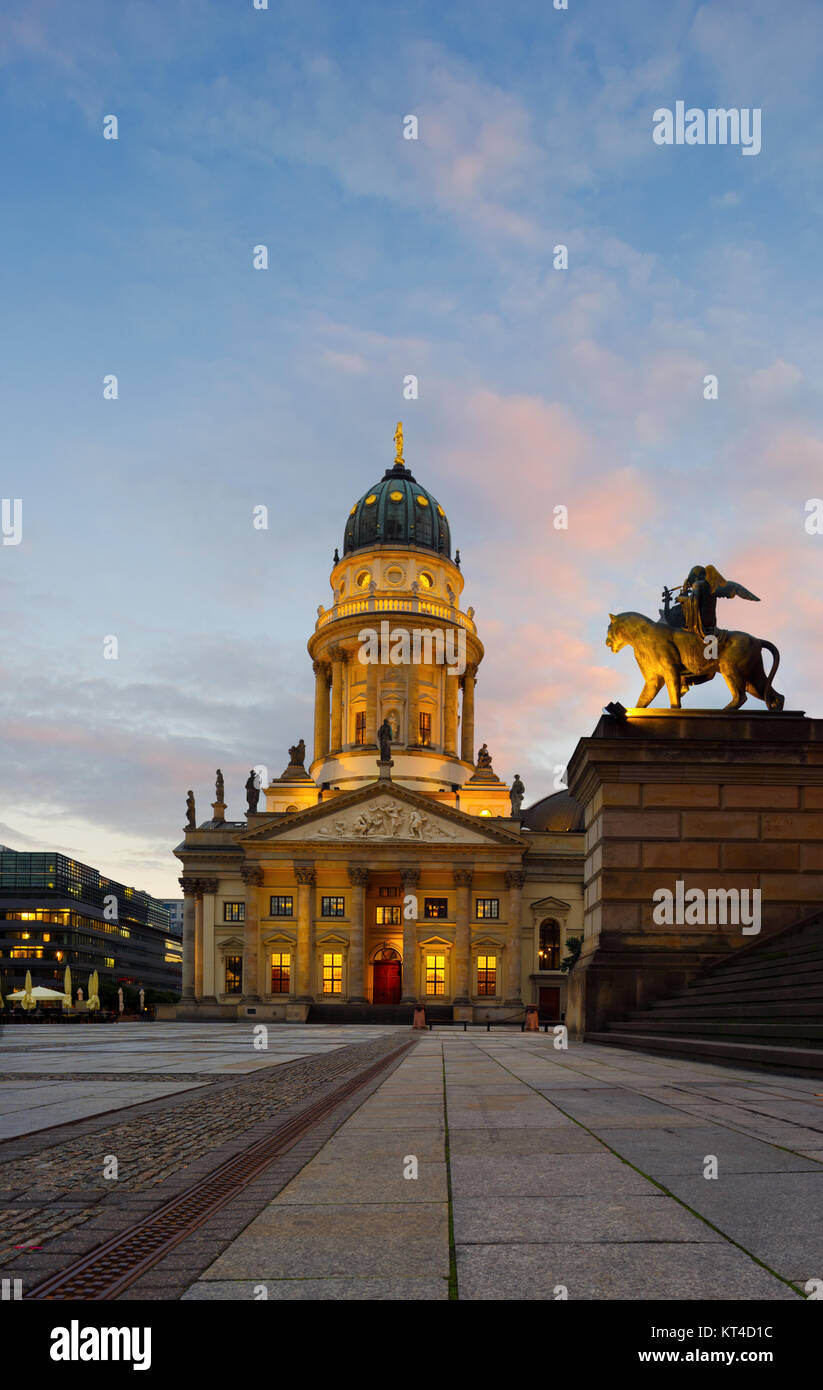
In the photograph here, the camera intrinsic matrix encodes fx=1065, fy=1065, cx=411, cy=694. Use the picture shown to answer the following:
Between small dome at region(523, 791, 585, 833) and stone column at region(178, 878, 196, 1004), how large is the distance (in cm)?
3145

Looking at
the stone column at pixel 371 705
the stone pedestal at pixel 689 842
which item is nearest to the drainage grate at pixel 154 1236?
the stone pedestal at pixel 689 842

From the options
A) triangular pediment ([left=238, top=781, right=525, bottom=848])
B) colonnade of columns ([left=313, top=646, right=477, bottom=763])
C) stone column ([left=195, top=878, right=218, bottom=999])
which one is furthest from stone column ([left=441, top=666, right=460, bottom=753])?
stone column ([left=195, top=878, right=218, bottom=999])

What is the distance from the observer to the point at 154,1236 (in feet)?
15.1

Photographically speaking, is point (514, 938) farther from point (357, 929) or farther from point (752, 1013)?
point (752, 1013)

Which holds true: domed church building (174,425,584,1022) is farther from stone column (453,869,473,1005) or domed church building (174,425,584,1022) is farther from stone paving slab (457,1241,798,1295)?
stone paving slab (457,1241,798,1295)

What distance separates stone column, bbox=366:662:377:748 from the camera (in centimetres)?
9362

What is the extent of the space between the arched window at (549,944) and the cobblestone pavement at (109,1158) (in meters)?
73.2

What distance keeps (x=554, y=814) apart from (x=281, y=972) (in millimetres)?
31235

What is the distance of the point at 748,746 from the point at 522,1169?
13565 millimetres

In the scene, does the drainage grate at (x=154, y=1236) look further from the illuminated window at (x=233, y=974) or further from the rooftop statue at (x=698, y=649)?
the illuminated window at (x=233, y=974)

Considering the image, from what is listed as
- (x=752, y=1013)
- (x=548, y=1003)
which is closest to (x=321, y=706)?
(x=548, y=1003)

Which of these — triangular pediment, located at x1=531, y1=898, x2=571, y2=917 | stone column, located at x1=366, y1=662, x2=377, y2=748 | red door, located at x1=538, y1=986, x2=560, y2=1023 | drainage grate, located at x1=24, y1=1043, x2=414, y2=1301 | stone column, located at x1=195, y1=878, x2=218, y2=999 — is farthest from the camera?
stone column, located at x1=366, y1=662, x2=377, y2=748

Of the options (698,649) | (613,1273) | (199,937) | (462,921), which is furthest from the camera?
(199,937)

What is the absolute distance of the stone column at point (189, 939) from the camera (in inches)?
3295
